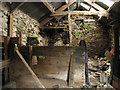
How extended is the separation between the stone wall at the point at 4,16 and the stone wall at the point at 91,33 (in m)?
4.62

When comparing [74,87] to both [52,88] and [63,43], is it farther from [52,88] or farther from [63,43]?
[63,43]

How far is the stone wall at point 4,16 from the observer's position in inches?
99.0

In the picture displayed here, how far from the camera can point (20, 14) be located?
3.59m

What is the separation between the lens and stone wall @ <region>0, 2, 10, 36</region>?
2515 millimetres

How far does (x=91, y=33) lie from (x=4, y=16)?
5573 mm

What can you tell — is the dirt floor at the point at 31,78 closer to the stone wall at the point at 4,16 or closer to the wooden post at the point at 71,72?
the wooden post at the point at 71,72

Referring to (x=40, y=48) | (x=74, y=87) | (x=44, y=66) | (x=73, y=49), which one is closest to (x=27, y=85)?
(x=44, y=66)

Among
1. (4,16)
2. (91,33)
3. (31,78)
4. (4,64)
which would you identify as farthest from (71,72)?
(91,33)

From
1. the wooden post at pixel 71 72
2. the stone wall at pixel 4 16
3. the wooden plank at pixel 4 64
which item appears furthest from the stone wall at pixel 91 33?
the wooden plank at pixel 4 64

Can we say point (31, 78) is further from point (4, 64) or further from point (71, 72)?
point (71, 72)

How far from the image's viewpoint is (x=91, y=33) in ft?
20.6

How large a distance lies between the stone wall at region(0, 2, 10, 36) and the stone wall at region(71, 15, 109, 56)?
462 centimetres

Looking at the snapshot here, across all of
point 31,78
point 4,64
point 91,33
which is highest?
point 91,33

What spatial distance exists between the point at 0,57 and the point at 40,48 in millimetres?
799
